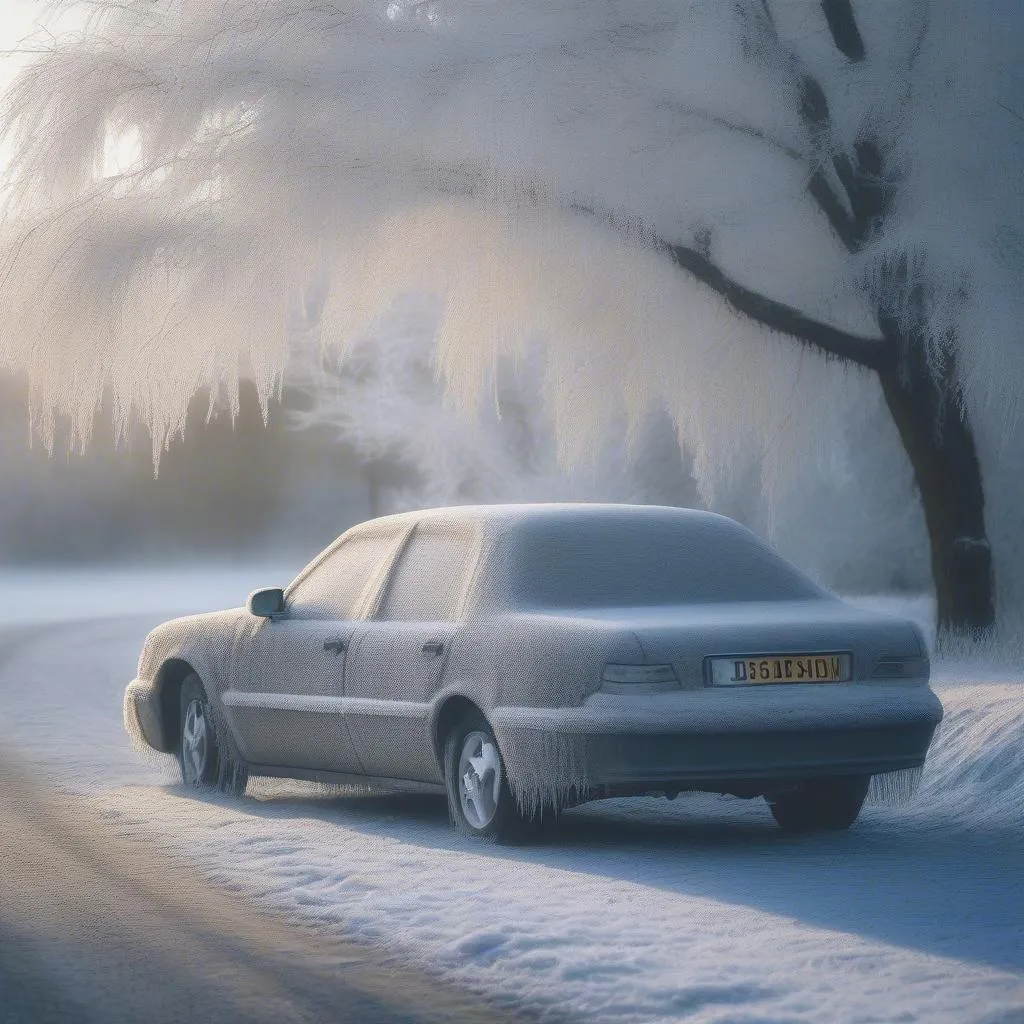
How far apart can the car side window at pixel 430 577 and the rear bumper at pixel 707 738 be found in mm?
971

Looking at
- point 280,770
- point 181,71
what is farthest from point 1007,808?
point 181,71

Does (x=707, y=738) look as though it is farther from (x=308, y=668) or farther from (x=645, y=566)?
(x=308, y=668)

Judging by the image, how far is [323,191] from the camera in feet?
53.4

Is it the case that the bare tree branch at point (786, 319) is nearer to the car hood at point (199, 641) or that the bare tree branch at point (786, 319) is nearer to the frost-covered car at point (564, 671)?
the car hood at point (199, 641)

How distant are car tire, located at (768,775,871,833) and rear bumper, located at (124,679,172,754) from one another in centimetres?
359

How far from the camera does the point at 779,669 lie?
27.7 feet

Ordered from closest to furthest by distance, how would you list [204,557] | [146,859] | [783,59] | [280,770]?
[146,859], [280,770], [783,59], [204,557]

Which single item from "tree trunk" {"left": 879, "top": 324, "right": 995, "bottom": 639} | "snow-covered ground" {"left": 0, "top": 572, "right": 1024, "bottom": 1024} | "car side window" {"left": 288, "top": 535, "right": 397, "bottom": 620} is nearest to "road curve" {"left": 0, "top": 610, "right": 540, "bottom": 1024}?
"snow-covered ground" {"left": 0, "top": 572, "right": 1024, "bottom": 1024}

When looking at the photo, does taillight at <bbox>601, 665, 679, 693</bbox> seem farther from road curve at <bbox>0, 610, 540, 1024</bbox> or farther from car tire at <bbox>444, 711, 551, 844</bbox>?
road curve at <bbox>0, 610, 540, 1024</bbox>

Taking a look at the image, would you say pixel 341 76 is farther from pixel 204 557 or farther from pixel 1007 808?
pixel 204 557

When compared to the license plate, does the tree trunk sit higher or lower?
higher

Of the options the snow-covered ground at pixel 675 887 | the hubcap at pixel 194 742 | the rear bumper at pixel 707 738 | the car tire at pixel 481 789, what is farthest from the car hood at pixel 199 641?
the rear bumper at pixel 707 738

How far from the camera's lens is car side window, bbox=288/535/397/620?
10.1m

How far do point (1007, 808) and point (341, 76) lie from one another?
8900mm
